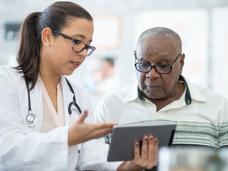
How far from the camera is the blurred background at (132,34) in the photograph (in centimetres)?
315

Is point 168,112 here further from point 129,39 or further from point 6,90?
point 129,39

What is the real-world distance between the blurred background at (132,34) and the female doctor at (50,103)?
1403mm

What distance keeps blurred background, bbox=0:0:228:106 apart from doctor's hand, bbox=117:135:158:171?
1596mm

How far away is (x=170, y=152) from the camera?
818mm

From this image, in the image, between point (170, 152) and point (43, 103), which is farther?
point (43, 103)

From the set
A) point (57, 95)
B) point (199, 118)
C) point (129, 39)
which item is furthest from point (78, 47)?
point (129, 39)

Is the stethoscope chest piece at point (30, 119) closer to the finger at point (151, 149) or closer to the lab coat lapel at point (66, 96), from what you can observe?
the lab coat lapel at point (66, 96)

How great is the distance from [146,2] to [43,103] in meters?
1.76

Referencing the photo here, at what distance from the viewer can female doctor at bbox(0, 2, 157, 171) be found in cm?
148

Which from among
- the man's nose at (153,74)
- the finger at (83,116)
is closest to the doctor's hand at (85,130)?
the finger at (83,116)

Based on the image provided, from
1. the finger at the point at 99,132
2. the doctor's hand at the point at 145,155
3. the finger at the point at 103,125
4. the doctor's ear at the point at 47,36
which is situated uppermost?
the doctor's ear at the point at 47,36

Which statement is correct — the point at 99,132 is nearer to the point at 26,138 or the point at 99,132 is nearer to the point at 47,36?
the point at 26,138

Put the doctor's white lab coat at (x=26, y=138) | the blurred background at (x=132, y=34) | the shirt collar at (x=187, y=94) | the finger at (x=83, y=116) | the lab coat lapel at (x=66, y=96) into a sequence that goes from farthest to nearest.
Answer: the blurred background at (x=132, y=34), the shirt collar at (x=187, y=94), the lab coat lapel at (x=66, y=96), the doctor's white lab coat at (x=26, y=138), the finger at (x=83, y=116)

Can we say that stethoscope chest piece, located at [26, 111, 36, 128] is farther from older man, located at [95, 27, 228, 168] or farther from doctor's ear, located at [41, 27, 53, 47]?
older man, located at [95, 27, 228, 168]
